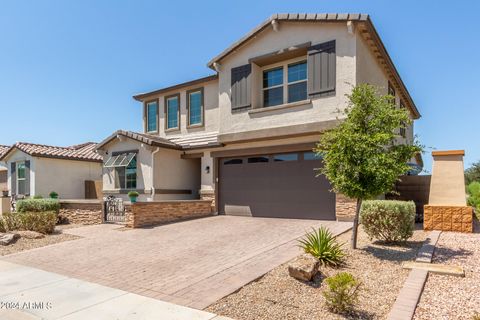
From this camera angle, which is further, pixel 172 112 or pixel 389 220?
pixel 172 112

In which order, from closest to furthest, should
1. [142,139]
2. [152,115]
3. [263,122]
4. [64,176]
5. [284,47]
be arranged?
1. [284,47]
2. [263,122]
3. [142,139]
4. [152,115]
5. [64,176]

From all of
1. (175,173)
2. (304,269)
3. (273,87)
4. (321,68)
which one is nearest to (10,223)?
(175,173)

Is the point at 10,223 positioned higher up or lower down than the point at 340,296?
lower down

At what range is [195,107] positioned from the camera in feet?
61.5

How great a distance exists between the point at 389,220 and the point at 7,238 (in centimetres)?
1285

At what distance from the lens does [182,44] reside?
691 inches

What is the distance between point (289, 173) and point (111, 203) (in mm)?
8944

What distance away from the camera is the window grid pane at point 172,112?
1955 cm

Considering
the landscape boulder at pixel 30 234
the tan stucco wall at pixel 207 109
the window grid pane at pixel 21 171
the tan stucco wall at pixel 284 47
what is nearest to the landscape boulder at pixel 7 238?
the landscape boulder at pixel 30 234

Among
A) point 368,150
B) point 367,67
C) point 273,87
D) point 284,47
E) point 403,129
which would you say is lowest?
point 368,150

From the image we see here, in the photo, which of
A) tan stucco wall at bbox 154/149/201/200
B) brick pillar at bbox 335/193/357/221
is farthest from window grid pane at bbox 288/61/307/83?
tan stucco wall at bbox 154/149/201/200

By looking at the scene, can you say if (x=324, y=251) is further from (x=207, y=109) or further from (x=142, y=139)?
(x=207, y=109)

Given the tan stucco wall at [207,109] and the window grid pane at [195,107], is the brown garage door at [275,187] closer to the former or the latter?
the tan stucco wall at [207,109]

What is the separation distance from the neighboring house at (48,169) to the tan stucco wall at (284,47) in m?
13.7
